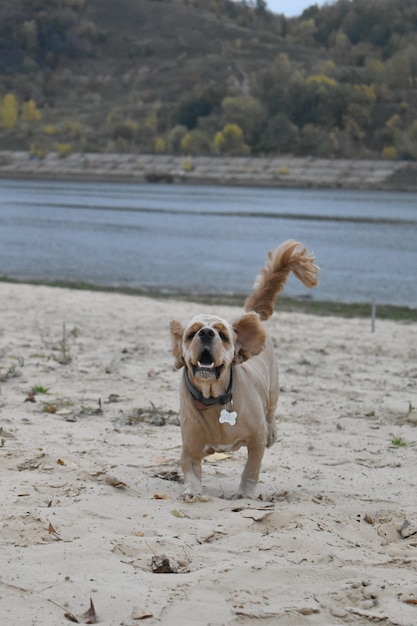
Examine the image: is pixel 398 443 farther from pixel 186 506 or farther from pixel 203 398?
pixel 186 506

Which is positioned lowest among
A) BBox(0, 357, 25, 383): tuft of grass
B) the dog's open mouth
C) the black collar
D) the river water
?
the river water

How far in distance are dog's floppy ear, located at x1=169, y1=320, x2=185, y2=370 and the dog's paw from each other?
662 mm

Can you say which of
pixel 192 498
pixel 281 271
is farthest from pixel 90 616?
pixel 281 271

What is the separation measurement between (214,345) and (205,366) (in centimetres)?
12

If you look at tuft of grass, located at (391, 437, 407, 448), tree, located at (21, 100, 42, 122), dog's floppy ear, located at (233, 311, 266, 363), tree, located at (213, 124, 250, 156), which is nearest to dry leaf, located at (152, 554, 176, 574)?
dog's floppy ear, located at (233, 311, 266, 363)

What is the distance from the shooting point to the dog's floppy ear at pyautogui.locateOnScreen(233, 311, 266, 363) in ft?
18.5

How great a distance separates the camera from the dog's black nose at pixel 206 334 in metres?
5.29

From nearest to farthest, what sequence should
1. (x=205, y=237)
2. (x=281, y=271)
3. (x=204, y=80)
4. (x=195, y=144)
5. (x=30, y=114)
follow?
(x=281, y=271), (x=205, y=237), (x=195, y=144), (x=30, y=114), (x=204, y=80)

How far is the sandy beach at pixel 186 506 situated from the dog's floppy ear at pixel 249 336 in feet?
2.53

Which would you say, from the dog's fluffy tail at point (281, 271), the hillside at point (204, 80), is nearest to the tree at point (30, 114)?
the hillside at point (204, 80)

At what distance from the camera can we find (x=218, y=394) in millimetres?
5539

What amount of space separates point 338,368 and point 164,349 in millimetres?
1919

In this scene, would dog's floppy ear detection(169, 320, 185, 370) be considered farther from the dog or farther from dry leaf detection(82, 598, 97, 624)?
dry leaf detection(82, 598, 97, 624)

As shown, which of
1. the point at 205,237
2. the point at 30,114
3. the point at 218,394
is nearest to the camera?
the point at 218,394
